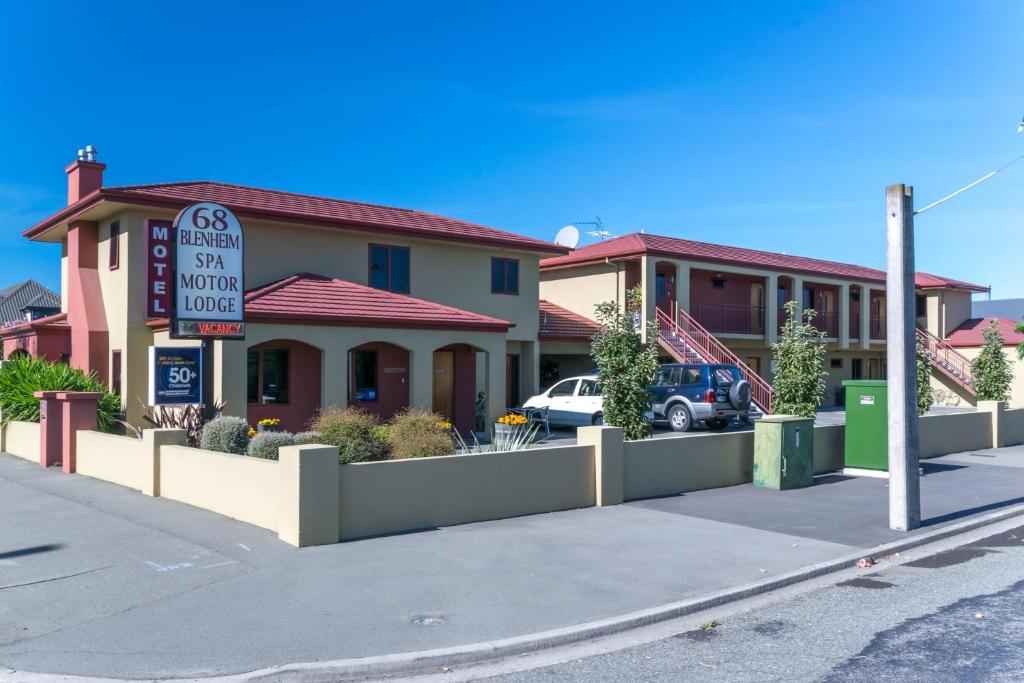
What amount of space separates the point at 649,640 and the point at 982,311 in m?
72.6

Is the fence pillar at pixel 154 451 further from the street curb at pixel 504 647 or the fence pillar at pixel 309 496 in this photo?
the street curb at pixel 504 647

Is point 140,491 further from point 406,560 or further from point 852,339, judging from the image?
point 852,339

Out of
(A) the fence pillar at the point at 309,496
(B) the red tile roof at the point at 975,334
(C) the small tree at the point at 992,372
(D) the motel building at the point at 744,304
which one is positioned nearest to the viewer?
(A) the fence pillar at the point at 309,496

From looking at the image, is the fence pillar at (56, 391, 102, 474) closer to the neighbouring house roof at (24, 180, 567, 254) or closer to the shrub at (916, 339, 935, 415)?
the neighbouring house roof at (24, 180, 567, 254)

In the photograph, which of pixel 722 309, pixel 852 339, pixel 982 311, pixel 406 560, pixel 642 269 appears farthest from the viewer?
pixel 982 311

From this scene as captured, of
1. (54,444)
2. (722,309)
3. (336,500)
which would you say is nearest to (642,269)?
(722,309)

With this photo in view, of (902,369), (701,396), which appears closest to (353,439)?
(902,369)

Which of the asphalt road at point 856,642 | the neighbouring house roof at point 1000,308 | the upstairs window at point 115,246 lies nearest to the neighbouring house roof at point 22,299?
the upstairs window at point 115,246

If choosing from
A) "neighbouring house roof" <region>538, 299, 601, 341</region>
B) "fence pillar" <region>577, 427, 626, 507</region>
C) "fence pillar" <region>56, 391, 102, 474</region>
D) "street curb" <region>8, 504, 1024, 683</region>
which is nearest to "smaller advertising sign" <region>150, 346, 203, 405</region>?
"fence pillar" <region>56, 391, 102, 474</region>

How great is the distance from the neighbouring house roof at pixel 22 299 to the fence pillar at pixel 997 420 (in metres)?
42.9

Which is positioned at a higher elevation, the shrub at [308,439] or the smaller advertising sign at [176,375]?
the smaller advertising sign at [176,375]

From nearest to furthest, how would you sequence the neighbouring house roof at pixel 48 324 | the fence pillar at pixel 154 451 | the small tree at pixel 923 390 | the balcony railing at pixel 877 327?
the fence pillar at pixel 154 451 → the neighbouring house roof at pixel 48 324 → the small tree at pixel 923 390 → the balcony railing at pixel 877 327

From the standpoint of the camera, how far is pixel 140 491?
13.1m

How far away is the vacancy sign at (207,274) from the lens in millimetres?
13938
